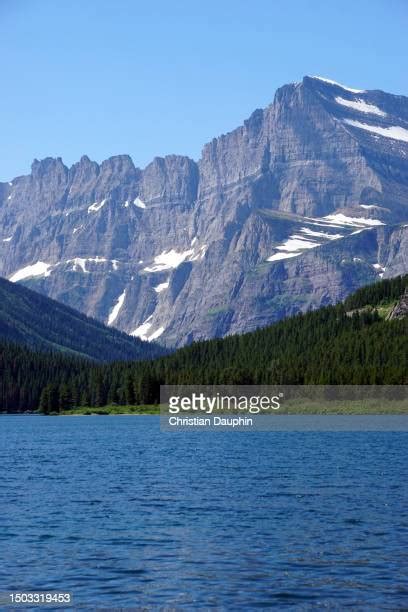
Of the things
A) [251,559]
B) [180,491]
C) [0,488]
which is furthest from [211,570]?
[0,488]

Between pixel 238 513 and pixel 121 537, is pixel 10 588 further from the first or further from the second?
pixel 238 513

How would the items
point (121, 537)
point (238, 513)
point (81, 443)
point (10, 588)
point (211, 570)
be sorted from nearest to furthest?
1. point (10, 588)
2. point (211, 570)
3. point (121, 537)
4. point (238, 513)
5. point (81, 443)

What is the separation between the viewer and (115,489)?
264 feet

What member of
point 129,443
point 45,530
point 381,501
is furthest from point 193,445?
point 45,530

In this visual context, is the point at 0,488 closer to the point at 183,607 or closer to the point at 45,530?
the point at 45,530

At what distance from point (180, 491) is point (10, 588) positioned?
3203 centimetres

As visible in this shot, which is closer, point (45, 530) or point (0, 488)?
point (45, 530)

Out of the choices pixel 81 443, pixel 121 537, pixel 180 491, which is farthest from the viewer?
pixel 81 443

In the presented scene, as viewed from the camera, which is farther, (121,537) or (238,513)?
(238,513)

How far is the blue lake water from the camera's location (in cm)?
4609

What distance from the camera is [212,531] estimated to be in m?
59.2

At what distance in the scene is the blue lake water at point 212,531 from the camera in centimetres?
4609

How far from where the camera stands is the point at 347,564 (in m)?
50.5

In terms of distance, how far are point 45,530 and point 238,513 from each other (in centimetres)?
1198
